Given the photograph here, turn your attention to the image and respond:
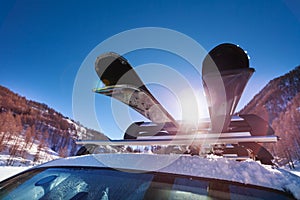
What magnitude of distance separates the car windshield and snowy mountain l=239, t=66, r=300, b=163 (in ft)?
172

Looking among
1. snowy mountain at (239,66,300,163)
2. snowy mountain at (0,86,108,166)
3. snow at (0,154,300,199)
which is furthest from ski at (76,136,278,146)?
snowy mountain at (0,86,108,166)

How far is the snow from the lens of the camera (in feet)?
2.70

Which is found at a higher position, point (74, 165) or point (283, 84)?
point (283, 84)

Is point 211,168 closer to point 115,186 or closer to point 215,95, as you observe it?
point 115,186

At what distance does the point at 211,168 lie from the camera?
93 cm

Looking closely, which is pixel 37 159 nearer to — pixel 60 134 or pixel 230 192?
pixel 60 134

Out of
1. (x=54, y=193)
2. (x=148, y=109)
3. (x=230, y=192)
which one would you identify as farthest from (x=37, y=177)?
(x=148, y=109)

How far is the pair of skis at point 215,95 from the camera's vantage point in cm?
Answer: 155

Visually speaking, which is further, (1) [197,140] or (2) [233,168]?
(1) [197,140]

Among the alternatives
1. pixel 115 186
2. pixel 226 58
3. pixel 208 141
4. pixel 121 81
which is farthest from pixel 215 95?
pixel 115 186

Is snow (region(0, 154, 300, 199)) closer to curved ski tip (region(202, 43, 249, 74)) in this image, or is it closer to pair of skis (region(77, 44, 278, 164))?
pair of skis (region(77, 44, 278, 164))

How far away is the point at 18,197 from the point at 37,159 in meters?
65.1

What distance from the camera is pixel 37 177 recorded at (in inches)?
51.5

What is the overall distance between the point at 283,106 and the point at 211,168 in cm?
10259
